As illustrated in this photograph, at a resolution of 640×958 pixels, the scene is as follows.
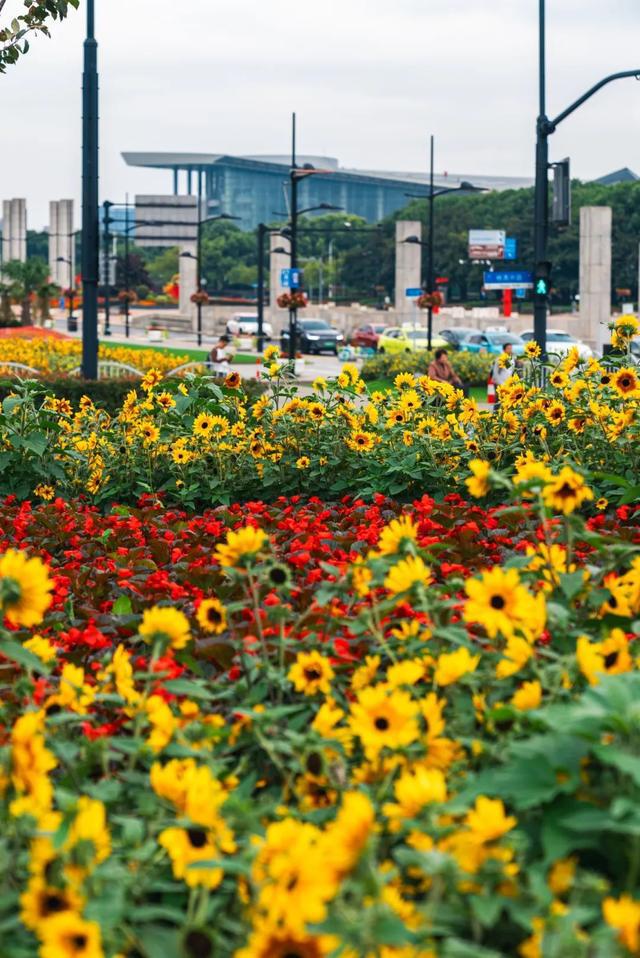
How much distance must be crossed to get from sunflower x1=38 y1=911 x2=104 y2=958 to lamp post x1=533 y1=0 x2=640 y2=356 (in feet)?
62.8

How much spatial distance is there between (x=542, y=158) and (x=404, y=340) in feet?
108

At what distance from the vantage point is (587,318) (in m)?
64.4

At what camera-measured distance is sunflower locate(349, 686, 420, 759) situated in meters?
2.95

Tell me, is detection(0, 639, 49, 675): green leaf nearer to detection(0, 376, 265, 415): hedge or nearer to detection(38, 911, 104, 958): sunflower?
detection(38, 911, 104, 958): sunflower

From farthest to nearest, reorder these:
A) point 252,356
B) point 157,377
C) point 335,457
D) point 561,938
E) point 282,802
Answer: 1. point 252,356
2. point 157,377
3. point 335,457
4. point 282,802
5. point 561,938

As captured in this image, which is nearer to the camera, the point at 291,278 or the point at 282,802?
the point at 282,802

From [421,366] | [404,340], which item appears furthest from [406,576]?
[404,340]

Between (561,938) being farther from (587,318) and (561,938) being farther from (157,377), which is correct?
(587,318)

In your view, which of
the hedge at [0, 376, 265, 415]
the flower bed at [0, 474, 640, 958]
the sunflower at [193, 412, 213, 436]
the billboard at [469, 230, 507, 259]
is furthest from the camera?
the billboard at [469, 230, 507, 259]

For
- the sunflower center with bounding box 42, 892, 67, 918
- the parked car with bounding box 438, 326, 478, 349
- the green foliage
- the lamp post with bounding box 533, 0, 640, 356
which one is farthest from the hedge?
the parked car with bounding box 438, 326, 478, 349

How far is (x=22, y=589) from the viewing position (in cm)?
334

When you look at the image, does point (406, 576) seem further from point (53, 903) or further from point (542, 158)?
point (542, 158)

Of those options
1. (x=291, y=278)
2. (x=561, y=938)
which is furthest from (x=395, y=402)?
(x=291, y=278)

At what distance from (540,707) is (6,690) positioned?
197cm
